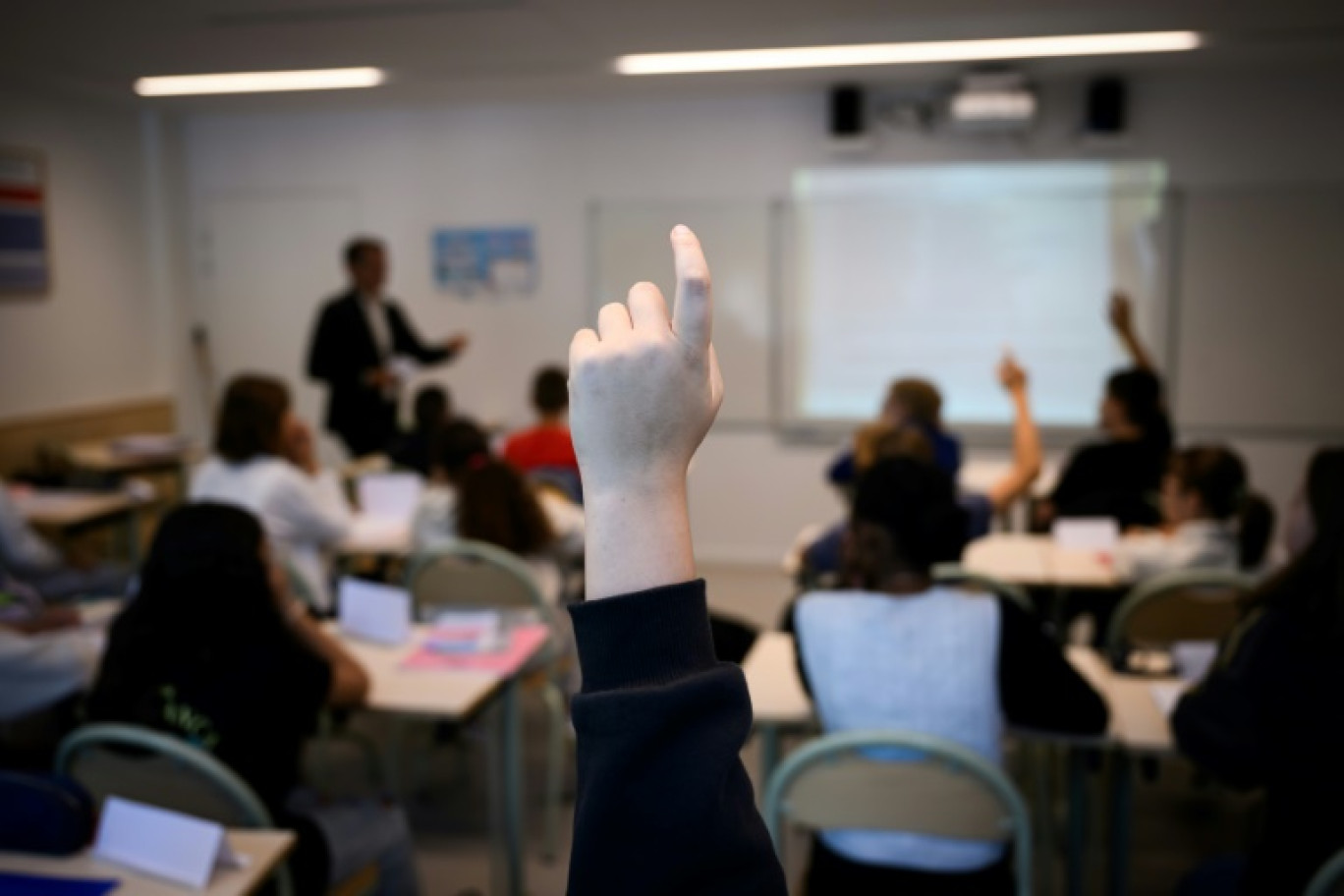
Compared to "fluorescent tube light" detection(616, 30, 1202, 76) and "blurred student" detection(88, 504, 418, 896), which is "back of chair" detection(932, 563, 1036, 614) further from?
"fluorescent tube light" detection(616, 30, 1202, 76)

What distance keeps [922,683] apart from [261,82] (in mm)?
4201

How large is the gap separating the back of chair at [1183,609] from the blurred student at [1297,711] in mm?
1017

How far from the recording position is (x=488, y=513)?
3541mm

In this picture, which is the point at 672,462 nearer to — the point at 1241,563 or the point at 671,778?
the point at 671,778

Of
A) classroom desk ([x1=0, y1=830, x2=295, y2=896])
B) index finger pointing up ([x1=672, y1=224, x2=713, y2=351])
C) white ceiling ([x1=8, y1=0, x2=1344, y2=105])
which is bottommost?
classroom desk ([x1=0, y1=830, x2=295, y2=896])

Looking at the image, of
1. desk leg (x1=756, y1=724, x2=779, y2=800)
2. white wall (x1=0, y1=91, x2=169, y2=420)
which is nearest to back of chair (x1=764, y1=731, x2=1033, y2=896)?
desk leg (x1=756, y1=724, x2=779, y2=800)

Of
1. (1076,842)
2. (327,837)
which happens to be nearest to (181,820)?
(327,837)

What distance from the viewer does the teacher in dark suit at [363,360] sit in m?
6.14

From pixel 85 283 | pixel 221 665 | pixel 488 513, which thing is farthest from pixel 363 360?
pixel 221 665

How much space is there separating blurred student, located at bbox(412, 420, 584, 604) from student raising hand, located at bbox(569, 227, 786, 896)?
291cm

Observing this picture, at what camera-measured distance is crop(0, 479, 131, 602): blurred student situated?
13.2 ft

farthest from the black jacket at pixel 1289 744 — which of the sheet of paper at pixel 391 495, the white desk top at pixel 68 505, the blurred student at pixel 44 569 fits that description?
the white desk top at pixel 68 505

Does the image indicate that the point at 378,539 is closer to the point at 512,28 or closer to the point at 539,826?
the point at 539,826

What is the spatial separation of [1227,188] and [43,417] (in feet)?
20.4
